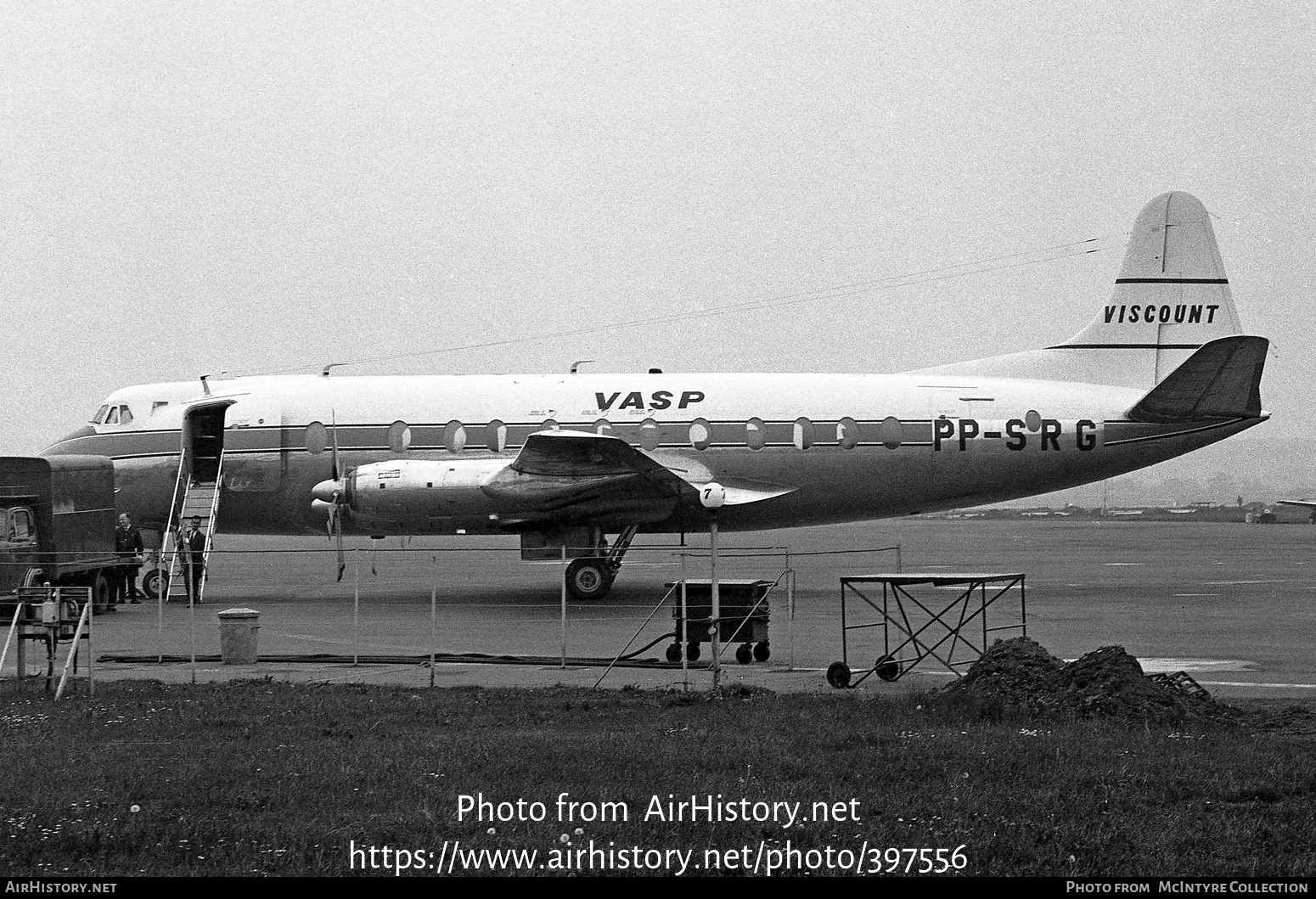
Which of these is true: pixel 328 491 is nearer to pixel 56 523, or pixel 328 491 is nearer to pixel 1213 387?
pixel 56 523

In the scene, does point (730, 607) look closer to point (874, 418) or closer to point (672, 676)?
point (672, 676)

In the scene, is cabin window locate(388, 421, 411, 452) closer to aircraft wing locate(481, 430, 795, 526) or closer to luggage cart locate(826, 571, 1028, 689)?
aircraft wing locate(481, 430, 795, 526)

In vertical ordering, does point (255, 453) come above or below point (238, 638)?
above

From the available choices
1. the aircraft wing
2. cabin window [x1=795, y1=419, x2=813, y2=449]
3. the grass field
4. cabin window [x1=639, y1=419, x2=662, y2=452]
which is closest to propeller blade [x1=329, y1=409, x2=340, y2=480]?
the aircraft wing

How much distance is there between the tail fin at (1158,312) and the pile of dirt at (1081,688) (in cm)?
1619

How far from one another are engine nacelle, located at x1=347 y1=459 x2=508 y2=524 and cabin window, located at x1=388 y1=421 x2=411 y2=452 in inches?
65.9

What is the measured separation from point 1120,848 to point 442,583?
28.1 m

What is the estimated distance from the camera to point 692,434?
89.9 feet

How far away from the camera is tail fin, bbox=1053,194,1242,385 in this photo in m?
28.9

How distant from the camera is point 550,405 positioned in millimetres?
27781

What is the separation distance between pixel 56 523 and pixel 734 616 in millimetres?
14318

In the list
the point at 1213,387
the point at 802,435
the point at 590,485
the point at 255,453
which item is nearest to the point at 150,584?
the point at 255,453

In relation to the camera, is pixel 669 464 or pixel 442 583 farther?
pixel 442 583

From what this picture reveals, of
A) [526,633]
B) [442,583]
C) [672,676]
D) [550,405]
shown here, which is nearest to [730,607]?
[672,676]
